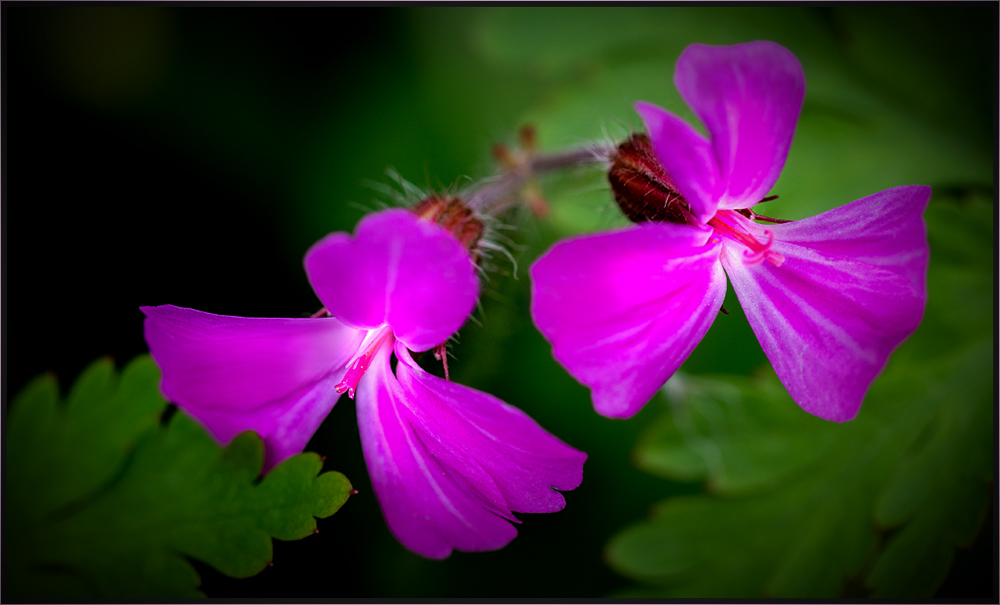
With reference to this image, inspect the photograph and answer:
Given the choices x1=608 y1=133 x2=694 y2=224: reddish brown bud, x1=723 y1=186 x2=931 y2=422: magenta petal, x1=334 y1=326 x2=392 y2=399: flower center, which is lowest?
x1=334 y1=326 x2=392 y2=399: flower center

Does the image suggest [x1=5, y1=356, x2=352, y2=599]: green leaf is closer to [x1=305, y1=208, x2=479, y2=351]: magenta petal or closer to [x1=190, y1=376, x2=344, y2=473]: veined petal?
[x1=190, y1=376, x2=344, y2=473]: veined petal

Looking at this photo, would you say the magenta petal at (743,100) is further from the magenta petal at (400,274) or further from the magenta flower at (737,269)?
the magenta petal at (400,274)

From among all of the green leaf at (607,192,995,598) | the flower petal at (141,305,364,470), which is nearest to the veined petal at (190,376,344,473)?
the flower petal at (141,305,364,470)

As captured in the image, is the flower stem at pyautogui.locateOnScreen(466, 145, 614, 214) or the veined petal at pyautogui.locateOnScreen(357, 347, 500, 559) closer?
the veined petal at pyautogui.locateOnScreen(357, 347, 500, 559)

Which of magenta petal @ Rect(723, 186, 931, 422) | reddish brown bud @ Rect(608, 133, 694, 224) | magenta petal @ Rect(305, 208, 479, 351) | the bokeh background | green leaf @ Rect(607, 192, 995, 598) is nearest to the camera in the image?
magenta petal @ Rect(305, 208, 479, 351)

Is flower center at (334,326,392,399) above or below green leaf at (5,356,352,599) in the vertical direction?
above

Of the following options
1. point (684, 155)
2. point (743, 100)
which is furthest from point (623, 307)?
point (743, 100)
